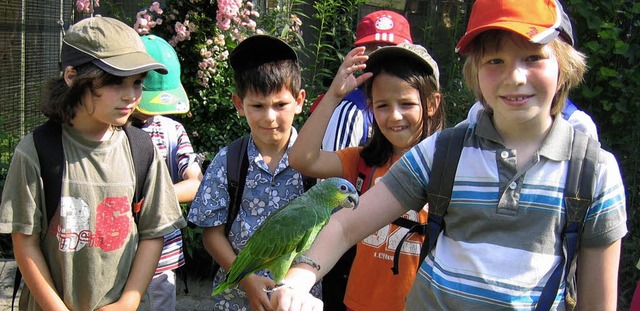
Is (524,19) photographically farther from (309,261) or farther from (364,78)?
(364,78)

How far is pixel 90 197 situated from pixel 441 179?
59.4 inches

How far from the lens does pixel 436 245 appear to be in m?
1.99

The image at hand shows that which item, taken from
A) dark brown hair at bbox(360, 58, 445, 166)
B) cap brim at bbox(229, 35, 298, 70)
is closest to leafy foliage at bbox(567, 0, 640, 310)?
dark brown hair at bbox(360, 58, 445, 166)

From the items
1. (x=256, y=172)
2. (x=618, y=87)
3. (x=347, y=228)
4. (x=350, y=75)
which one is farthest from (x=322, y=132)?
(x=618, y=87)

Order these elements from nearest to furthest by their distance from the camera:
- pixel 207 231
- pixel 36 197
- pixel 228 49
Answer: pixel 36 197
pixel 207 231
pixel 228 49

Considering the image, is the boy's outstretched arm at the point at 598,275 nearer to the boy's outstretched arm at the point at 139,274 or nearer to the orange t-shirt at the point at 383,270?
the orange t-shirt at the point at 383,270

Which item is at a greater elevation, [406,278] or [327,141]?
[327,141]

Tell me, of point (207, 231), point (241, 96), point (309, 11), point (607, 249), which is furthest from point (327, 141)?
point (309, 11)

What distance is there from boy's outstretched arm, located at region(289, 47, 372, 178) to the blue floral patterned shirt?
0.71 feet

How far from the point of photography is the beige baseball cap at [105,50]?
8.80 ft

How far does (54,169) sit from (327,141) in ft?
4.52

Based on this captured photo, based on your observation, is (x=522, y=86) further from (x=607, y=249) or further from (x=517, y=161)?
(x=607, y=249)

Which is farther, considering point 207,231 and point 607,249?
point 207,231

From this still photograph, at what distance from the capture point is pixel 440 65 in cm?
572
